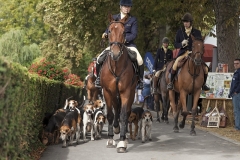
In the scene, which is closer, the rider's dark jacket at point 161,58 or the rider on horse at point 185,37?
the rider on horse at point 185,37

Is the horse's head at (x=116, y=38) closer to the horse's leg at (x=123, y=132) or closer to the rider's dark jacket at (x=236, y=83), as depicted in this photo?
the horse's leg at (x=123, y=132)

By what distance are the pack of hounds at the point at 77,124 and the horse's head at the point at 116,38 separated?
6.76 ft

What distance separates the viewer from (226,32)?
888 inches

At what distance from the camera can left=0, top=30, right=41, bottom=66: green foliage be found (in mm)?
71812

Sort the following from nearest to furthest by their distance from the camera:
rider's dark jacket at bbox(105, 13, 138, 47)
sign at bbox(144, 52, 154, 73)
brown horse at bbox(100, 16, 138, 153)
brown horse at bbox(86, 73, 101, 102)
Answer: brown horse at bbox(100, 16, 138, 153), rider's dark jacket at bbox(105, 13, 138, 47), brown horse at bbox(86, 73, 101, 102), sign at bbox(144, 52, 154, 73)

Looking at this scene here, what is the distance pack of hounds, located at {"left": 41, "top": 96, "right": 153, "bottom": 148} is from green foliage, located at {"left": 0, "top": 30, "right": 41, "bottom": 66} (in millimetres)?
56626

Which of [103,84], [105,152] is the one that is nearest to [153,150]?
[105,152]

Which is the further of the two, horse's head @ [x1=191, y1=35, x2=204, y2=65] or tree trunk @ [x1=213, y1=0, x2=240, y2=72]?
tree trunk @ [x1=213, y1=0, x2=240, y2=72]

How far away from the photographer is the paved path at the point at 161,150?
11461mm

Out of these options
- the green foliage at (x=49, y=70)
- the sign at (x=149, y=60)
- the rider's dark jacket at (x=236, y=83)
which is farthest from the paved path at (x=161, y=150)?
the sign at (x=149, y=60)

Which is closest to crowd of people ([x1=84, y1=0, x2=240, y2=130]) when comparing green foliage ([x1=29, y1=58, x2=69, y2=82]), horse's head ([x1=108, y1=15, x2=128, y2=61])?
horse's head ([x1=108, y1=15, x2=128, y2=61])

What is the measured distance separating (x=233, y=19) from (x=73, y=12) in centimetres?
1394

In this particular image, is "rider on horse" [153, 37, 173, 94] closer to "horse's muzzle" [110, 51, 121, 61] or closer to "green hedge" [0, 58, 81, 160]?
"horse's muzzle" [110, 51, 121, 61]

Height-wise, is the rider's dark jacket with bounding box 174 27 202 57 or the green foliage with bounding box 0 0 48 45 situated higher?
the green foliage with bounding box 0 0 48 45
